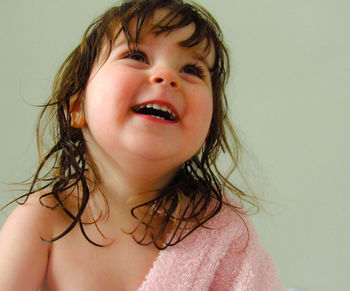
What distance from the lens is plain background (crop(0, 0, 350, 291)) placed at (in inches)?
36.7

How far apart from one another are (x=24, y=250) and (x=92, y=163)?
0.17m

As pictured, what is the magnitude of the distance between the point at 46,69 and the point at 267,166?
22.8 inches

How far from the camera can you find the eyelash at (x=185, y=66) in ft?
1.84

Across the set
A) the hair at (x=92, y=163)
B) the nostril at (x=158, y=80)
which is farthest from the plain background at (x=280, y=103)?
the nostril at (x=158, y=80)

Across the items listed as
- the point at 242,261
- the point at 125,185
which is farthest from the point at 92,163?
the point at 242,261

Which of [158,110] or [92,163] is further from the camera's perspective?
[92,163]

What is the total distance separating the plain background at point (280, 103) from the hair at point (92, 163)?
26cm

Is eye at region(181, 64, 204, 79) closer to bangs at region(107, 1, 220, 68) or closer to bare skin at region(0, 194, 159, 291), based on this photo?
Answer: bangs at region(107, 1, 220, 68)

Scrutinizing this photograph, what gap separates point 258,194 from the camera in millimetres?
951

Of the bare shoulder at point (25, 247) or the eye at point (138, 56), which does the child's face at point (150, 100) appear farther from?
the bare shoulder at point (25, 247)

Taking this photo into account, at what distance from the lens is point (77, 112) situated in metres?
0.62

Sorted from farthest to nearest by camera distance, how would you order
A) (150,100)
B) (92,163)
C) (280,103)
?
(280,103) < (92,163) < (150,100)

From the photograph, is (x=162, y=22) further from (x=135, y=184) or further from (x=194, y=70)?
(x=135, y=184)

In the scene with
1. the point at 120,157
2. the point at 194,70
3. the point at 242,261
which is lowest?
the point at 242,261
